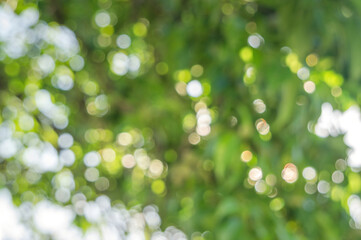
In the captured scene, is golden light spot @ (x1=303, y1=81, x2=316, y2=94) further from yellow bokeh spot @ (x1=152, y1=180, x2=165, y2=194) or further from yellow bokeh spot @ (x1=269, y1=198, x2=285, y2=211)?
yellow bokeh spot @ (x1=152, y1=180, x2=165, y2=194)

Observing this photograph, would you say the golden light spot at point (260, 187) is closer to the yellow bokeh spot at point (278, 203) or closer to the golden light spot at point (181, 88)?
the yellow bokeh spot at point (278, 203)

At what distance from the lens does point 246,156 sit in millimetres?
685

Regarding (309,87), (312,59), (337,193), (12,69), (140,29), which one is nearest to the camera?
(309,87)

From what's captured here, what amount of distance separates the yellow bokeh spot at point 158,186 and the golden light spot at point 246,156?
42 centimetres

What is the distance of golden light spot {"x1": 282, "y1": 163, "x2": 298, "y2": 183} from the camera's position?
2.39 feet

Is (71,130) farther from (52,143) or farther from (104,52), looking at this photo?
(104,52)

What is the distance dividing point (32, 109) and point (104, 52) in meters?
0.21

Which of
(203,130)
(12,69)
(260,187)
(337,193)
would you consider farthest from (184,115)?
(12,69)

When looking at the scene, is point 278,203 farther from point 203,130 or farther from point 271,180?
point 203,130

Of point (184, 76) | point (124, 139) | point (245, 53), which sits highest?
point (245, 53)

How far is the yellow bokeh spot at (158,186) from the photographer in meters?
1.08

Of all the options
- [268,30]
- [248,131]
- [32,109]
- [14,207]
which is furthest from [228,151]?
[14,207]

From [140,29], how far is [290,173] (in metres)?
0.46

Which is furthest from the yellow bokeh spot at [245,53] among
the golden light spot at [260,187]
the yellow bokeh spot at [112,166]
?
the yellow bokeh spot at [112,166]
